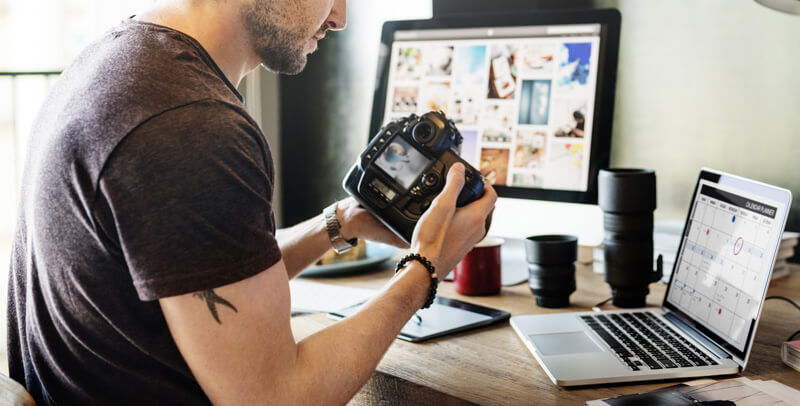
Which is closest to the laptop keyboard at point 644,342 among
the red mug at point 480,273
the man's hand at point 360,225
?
the red mug at point 480,273

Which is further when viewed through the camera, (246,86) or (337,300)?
(246,86)

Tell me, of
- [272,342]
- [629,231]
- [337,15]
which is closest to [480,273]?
[629,231]

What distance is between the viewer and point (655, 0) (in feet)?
5.05

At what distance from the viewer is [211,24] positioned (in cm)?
84

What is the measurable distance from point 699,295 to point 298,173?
1.48 meters

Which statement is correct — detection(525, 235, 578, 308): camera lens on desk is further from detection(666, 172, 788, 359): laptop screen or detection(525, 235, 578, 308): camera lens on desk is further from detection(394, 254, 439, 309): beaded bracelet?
detection(394, 254, 439, 309): beaded bracelet

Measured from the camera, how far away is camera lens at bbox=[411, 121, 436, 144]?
40.1 inches

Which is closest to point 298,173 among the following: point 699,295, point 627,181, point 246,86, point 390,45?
point 246,86

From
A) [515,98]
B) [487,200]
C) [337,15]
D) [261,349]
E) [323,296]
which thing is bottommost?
[323,296]

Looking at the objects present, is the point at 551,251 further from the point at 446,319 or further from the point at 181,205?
the point at 181,205

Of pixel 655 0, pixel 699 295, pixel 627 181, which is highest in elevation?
pixel 655 0

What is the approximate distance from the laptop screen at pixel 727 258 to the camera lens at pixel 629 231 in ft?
0.21

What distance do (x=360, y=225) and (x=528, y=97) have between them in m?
0.43

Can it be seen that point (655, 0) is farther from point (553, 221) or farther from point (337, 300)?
point (337, 300)
